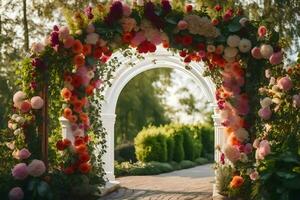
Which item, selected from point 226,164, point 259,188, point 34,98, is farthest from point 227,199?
point 34,98

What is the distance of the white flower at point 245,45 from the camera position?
8174 millimetres

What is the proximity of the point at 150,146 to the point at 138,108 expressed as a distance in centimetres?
1000

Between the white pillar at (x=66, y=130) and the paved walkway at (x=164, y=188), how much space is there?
60.1 inches

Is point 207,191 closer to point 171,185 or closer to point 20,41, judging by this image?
point 171,185

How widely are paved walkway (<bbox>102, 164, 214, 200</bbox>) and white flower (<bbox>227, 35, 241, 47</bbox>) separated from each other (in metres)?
2.99

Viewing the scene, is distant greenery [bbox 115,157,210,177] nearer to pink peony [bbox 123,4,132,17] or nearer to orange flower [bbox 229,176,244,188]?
orange flower [bbox 229,176,244,188]

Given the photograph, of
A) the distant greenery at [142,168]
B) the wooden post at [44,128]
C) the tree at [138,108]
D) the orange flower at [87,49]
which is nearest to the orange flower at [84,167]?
the wooden post at [44,128]

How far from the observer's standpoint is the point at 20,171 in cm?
800

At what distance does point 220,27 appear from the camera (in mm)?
8375

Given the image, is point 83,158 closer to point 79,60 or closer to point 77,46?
point 79,60

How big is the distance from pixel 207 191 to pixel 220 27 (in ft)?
12.8

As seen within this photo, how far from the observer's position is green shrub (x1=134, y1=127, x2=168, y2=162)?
54.4 feet

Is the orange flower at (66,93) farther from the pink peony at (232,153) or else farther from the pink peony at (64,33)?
the pink peony at (232,153)

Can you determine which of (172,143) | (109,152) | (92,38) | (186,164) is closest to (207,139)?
(186,164)
